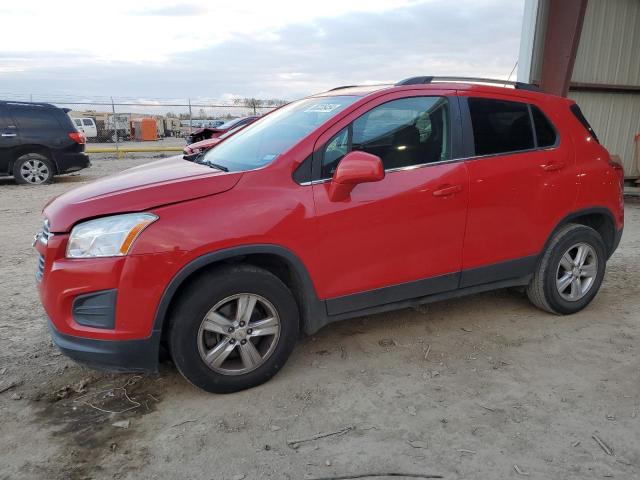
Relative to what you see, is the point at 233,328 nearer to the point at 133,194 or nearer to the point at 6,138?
Result: the point at 133,194

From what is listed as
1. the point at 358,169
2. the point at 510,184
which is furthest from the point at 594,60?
the point at 358,169

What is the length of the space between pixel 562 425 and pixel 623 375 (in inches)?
32.6

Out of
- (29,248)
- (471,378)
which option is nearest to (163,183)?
(471,378)

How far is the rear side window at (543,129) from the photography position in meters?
3.91

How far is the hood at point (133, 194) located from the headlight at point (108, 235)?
0.05 meters

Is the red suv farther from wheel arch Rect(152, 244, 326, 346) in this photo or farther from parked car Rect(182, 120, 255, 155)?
parked car Rect(182, 120, 255, 155)

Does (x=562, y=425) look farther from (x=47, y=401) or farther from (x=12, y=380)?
(x=12, y=380)

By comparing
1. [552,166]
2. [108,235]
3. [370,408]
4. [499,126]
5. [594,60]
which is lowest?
[370,408]

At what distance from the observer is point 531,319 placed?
4.18 meters

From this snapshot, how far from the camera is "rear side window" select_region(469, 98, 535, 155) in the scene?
12.0ft

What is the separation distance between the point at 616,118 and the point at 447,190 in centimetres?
924

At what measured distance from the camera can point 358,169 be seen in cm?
294

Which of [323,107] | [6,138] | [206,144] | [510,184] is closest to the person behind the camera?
[323,107]

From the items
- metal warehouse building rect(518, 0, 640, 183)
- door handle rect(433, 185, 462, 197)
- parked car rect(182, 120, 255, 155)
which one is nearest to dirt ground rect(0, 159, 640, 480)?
door handle rect(433, 185, 462, 197)
